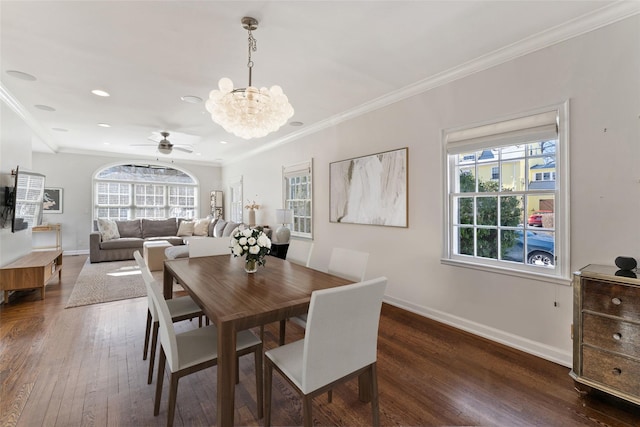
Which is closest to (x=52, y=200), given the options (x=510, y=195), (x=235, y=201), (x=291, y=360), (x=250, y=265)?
(x=235, y=201)

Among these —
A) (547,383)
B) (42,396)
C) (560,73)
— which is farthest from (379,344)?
(560,73)

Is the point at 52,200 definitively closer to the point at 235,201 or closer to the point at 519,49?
the point at 235,201

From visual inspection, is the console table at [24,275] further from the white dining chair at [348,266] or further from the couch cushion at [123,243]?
the white dining chair at [348,266]

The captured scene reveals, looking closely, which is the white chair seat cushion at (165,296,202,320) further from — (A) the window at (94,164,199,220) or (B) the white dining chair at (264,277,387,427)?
(A) the window at (94,164,199,220)

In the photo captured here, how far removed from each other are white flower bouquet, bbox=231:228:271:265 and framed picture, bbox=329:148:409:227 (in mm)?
1864

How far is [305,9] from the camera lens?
201 cm

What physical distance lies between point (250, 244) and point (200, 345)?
0.74 meters

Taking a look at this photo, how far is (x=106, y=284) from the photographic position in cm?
449

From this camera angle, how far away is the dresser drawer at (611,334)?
1694 millimetres

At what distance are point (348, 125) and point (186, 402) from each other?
366 centimetres

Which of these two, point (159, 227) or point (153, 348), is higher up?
point (159, 227)

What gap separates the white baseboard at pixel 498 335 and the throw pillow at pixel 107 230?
6680 mm

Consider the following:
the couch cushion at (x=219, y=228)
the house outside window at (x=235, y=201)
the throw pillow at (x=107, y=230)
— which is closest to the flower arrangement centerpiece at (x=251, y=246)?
the couch cushion at (x=219, y=228)

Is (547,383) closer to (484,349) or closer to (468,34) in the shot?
(484,349)
